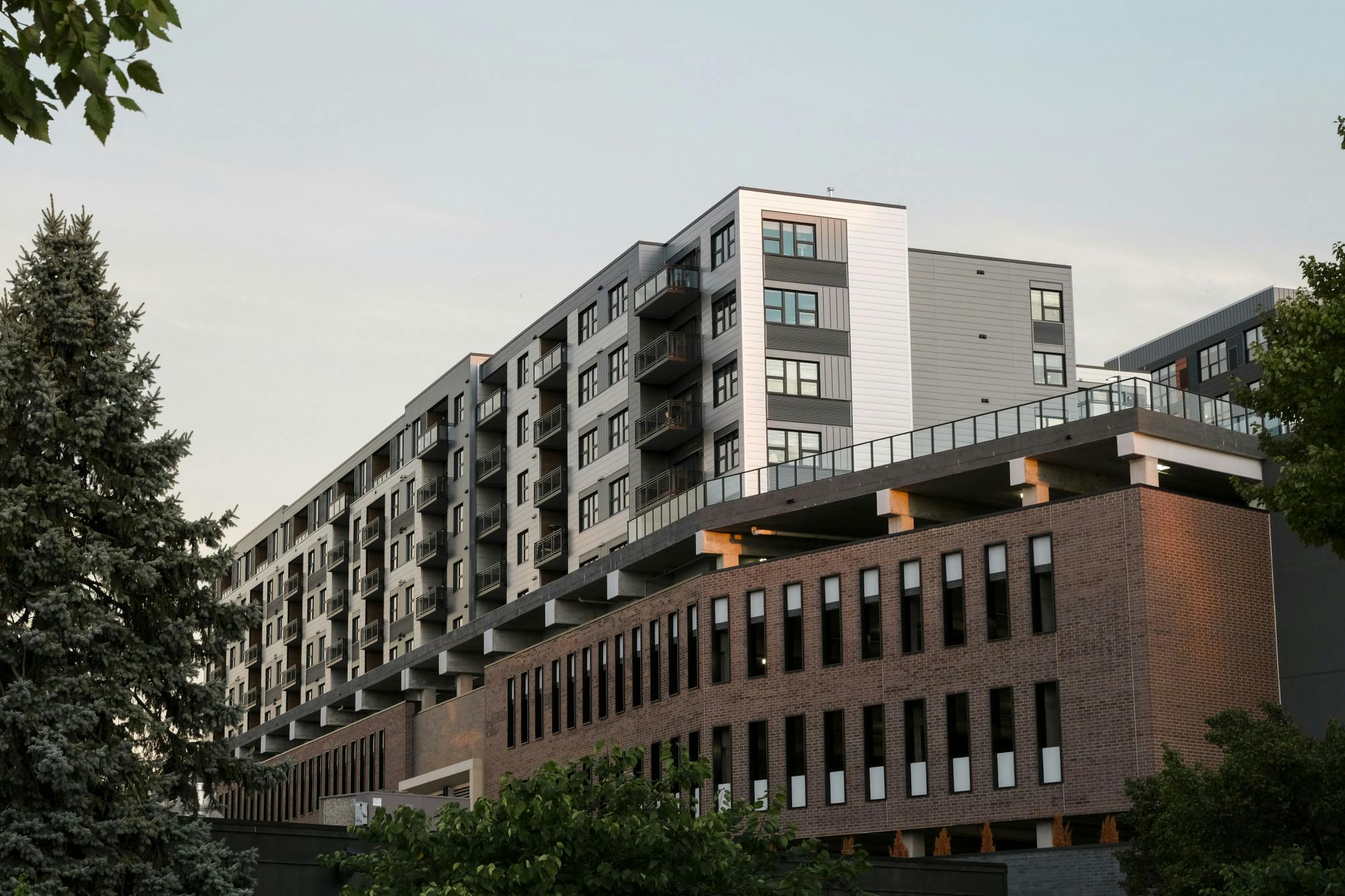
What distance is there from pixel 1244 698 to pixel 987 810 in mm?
7737

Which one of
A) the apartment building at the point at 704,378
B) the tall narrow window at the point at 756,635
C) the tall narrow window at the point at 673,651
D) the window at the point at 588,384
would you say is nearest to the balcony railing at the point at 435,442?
the apartment building at the point at 704,378

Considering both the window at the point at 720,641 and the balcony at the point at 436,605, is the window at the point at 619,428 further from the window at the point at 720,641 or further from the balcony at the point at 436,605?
the balcony at the point at 436,605

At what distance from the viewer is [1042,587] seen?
5131 cm

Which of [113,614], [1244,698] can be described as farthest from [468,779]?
[113,614]

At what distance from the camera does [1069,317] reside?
2963 inches

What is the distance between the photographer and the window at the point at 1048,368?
245 feet

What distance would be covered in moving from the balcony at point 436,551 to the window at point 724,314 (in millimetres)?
25899

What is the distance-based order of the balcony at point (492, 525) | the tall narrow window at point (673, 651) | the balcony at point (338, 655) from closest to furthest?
the tall narrow window at point (673, 651) < the balcony at point (492, 525) < the balcony at point (338, 655)

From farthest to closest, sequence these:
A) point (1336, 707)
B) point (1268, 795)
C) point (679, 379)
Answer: point (679, 379)
point (1336, 707)
point (1268, 795)

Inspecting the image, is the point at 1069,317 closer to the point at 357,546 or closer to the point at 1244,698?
the point at 1244,698

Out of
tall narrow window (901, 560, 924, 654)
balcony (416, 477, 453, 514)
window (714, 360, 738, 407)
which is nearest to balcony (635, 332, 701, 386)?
window (714, 360, 738, 407)

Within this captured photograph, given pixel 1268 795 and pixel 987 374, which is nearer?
pixel 1268 795

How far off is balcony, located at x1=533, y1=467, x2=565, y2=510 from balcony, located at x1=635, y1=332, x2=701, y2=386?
8.82 meters

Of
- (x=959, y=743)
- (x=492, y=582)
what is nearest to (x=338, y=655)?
(x=492, y=582)
